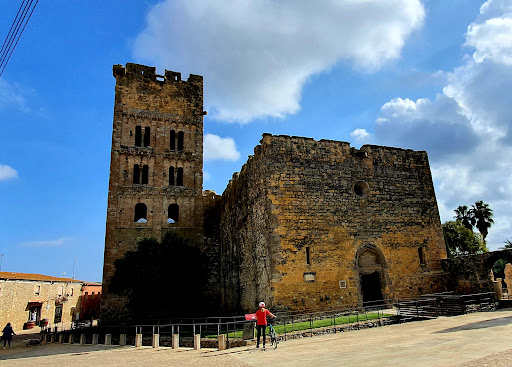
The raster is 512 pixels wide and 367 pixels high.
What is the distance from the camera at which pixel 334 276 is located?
16109 millimetres

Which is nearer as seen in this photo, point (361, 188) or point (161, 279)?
point (361, 188)

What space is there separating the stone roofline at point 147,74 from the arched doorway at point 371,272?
69.4ft

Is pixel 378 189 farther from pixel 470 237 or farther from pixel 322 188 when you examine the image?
pixel 470 237

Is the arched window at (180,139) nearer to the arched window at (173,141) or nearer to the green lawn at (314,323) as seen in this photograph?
the arched window at (173,141)

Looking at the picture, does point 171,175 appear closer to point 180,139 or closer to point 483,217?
point 180,139

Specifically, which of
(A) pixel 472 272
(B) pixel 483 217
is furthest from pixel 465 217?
(A) pixel 472 272

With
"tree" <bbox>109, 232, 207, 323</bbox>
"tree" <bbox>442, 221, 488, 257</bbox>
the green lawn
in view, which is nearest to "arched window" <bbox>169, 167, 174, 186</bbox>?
"tree" <bbox>109, 232, 207, 323</bbox>

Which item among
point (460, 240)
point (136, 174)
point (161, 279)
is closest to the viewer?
point (161, 279)

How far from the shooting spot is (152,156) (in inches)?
1083

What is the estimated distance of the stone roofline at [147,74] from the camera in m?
28.1

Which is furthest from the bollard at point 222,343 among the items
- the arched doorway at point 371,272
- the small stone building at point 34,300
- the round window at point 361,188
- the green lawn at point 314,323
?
the small stone building at point 34,300

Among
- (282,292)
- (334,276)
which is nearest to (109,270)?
(282,292)

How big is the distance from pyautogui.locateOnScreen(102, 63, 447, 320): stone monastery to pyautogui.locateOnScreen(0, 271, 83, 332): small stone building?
1238cm

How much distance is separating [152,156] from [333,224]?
54.6 ft
